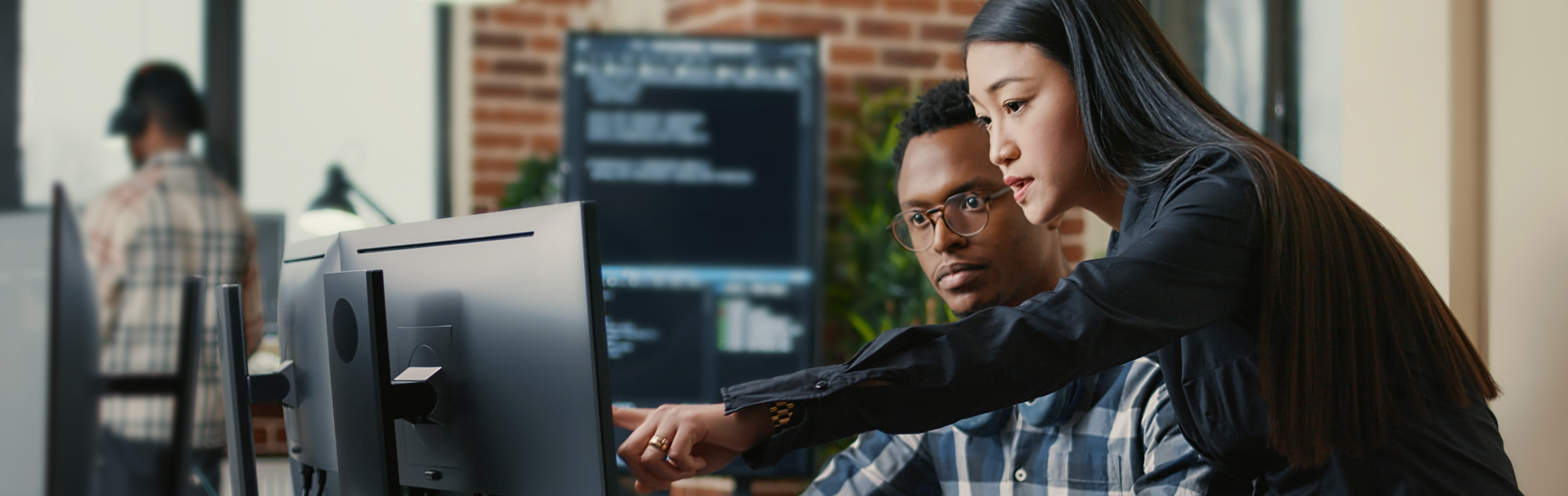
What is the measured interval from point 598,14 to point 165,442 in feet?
13.2

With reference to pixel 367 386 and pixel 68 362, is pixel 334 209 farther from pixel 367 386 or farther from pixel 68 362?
pixel 68 362

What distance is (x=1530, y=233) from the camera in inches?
50.9

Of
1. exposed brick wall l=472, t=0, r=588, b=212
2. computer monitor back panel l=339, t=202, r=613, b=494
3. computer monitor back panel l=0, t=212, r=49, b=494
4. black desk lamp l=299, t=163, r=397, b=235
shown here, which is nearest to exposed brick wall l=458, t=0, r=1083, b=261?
exposed brick wall l=472, t=0, r=588, b=212

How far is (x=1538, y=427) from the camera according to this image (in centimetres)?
130

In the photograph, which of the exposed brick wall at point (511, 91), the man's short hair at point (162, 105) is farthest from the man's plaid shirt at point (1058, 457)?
the exposed brick wall at point (511, 91)

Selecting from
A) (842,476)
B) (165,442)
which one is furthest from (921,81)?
(165,442)

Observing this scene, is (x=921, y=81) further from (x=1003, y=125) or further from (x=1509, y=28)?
(x=1003, y=125)

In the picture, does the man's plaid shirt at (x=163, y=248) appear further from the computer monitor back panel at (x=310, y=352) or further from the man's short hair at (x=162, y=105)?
the computer monitor back panel at (x=310, y=352)

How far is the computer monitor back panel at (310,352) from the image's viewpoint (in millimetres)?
1286

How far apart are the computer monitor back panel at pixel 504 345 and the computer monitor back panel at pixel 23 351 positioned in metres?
0.32

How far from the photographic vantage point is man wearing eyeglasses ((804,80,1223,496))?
1.45 m

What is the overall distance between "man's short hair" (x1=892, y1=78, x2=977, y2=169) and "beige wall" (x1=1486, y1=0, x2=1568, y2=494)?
0.61 meters

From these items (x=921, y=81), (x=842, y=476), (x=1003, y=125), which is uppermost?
(x=921, y=81)

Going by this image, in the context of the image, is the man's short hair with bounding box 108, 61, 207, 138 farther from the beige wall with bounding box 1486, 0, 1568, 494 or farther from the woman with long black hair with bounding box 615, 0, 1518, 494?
the beige wall with bounding box 1486, 0, 1568, 494
